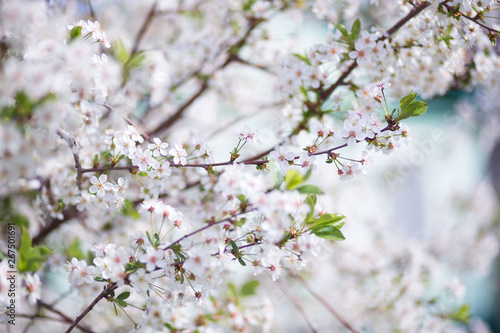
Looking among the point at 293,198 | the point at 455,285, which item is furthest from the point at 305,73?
the point at 455,285

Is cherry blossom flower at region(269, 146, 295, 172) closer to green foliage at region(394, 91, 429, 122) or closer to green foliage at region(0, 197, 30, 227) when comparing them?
green foliage at region(394, 91, 429, 122)

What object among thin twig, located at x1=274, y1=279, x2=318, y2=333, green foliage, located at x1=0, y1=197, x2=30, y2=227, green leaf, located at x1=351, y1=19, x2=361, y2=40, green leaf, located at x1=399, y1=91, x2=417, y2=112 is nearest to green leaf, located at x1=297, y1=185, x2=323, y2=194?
green leaf, located at x1=399, y1=91, x2=417, y2=112

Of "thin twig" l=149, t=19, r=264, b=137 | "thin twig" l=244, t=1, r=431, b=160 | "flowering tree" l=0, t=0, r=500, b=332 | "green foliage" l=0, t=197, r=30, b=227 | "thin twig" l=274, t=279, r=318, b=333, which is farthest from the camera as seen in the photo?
"thin twig" l=149, t=19, r=264, b=137

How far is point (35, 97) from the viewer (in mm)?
677

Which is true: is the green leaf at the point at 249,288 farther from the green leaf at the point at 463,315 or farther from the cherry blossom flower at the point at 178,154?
the green leaf at the point at 463,315

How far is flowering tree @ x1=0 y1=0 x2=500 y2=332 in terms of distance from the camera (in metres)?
0.86

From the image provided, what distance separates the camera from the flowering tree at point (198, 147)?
856 mm

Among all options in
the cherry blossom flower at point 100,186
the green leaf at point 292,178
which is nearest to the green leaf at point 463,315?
the green leaf at point 292,178

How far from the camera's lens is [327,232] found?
101 cm

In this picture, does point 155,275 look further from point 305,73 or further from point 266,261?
point 305,73

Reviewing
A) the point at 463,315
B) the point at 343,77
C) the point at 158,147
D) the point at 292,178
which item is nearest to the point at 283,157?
the point at 292,178

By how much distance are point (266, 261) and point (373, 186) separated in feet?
10.4

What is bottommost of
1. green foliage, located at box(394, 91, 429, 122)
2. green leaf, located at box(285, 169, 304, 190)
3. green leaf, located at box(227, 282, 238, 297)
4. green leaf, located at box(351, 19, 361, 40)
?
green leaf, located at box(227, 282, 238, 297)

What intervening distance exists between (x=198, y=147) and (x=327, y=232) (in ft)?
1.45
